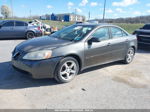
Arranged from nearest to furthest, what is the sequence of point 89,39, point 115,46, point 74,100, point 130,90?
point 74,100 < point 130,90 < point 89,39 < point 115,46

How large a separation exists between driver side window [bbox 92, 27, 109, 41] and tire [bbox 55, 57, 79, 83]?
3.48ft

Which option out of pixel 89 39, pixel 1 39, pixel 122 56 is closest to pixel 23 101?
pixel 89 39

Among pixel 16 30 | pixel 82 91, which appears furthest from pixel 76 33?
pixel 16 30

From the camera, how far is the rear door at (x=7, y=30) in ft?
34.6

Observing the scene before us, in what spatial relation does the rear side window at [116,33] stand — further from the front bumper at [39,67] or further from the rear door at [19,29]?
the rear door at [19,29]

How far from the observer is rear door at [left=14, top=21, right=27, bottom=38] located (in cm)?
1102

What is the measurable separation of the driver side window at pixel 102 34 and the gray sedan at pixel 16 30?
25.5 ft

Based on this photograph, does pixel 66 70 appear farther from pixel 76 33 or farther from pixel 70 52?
pixel 76 33

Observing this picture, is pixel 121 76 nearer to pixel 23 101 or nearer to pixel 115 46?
pixel 115 46

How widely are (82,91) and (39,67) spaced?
1132mm

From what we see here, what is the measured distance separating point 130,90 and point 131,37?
264 centimetres

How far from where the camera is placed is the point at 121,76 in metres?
4.60

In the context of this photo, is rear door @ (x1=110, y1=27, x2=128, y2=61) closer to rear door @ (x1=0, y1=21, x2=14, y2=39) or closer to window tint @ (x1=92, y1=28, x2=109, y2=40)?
window tint @ (x1=92, y1=28, x2=109, y2=40)

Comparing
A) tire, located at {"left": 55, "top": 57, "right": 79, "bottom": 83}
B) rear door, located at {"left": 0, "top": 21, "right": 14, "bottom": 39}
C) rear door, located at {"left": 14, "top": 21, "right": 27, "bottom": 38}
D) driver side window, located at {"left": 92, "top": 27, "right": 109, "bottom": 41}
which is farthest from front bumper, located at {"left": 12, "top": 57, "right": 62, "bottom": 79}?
rear door, located at {"left": 14, "top": 21, "right": 27, "bottom": 38}
